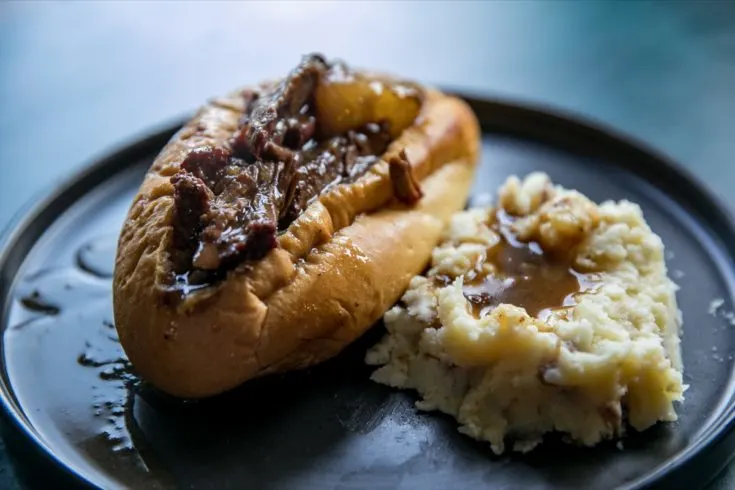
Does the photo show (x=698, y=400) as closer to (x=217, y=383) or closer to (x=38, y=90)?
(x=217, y=383)

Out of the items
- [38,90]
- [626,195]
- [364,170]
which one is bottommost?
[38,90]

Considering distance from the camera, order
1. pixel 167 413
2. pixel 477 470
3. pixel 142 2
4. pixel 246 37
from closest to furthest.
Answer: pixel 477 470 < pixel 167 413 < pixel 246 37 < pixel 142 2

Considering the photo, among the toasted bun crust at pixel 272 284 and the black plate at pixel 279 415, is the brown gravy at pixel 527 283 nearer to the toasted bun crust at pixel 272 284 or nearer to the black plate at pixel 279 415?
the toasted bun crust at pixel 272 284

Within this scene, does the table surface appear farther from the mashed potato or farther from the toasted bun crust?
the toasted bun crust

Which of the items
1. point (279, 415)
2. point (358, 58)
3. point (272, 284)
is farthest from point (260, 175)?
point (358, 58)

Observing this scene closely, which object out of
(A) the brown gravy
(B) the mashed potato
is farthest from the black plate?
(A) the brown gravy

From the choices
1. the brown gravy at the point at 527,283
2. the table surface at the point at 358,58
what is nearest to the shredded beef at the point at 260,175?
the brown gravy at the point at 527,283

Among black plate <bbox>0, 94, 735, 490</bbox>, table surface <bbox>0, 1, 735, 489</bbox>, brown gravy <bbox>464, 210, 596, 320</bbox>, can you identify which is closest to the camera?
black plate <bbox>0, 94, 735, 490</bbox>

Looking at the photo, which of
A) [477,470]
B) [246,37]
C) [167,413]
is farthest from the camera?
[246,37]

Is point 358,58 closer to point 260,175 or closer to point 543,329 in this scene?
point 260,175

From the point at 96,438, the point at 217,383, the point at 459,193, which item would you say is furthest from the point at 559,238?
the point at 96,438
